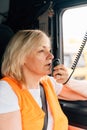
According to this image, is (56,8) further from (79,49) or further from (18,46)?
(18,46)

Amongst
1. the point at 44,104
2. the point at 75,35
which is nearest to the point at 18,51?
the point at 44,104

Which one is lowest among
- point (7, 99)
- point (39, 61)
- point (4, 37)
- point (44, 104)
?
point (44, 104)

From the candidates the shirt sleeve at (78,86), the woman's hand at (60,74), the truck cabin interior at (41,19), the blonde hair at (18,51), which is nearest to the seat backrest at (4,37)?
the truck cabin interior at (41,19)

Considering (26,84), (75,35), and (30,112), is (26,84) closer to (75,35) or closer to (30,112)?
(30,112)

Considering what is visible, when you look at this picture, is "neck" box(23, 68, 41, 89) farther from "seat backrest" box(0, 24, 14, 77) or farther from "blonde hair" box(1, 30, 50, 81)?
"seat backrest" box(0, 24, 14, 77)

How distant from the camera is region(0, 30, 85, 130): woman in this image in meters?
1.44

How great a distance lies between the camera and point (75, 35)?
2.12 m

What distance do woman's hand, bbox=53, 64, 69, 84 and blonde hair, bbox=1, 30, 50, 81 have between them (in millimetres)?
262

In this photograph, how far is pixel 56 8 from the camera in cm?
215

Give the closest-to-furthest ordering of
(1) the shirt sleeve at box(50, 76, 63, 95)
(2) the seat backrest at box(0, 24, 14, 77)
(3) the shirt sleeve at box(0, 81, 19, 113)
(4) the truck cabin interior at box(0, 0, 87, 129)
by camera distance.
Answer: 1. (3) the shirt sleeve at box(0, 81, 19, 113)
2. (2) the seat backrest at box(0, 24, 14, 77)
3. (1) the shirt sleeve at box(50, 76, 63, 95)
4. (4) the truck cabin interior at box(0, 0, 87, 129)

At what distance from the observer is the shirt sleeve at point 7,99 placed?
143cm

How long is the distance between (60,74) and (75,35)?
17.3 inches

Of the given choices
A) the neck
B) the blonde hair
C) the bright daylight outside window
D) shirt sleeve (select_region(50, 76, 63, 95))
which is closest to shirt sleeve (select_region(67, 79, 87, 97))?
shirt sleeve (select_region(50, 76, 63, 95))

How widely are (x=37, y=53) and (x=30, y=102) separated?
0.91ft
